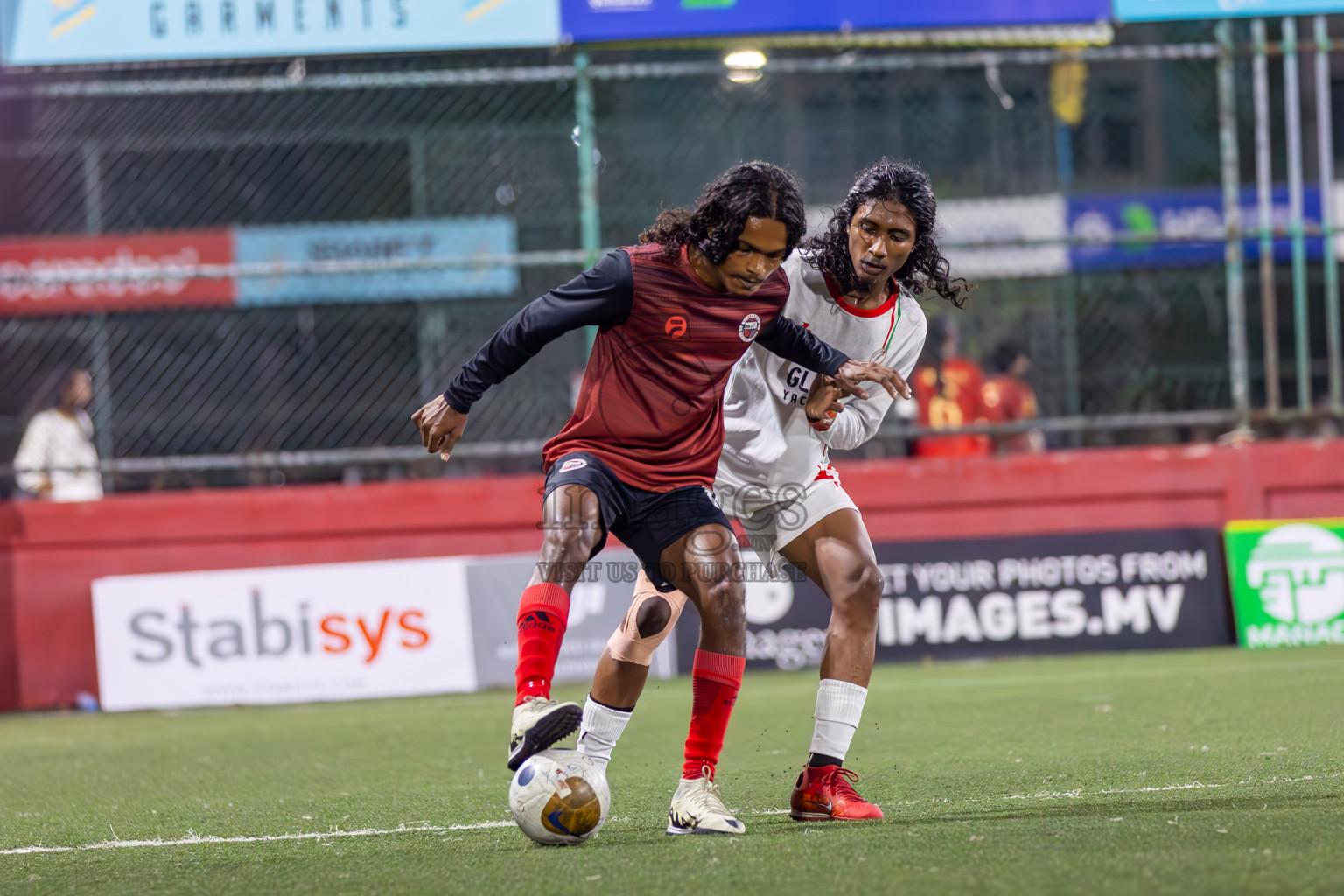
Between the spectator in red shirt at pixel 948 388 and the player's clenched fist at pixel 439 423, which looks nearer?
the player's clenched fist at pixel 439 423

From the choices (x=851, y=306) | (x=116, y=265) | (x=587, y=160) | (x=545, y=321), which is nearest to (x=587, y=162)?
(x=587, y=160)

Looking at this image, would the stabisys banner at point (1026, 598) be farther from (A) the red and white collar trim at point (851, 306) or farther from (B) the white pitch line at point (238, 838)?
(B) the white pitch line at point (238, 838)

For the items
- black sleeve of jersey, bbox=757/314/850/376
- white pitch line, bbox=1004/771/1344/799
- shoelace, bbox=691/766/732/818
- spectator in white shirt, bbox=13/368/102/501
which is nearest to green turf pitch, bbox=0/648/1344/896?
white pitch line, bbox=1004/771/1344/799

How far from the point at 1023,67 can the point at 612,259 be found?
814cm

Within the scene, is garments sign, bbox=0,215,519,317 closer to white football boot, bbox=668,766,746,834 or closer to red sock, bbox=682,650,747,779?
red sock, bbox=682,650,747,779

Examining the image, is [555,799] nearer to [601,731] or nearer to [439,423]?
[601,731]

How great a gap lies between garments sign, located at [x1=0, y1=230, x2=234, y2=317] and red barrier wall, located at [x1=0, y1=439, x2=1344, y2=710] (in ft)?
7.48

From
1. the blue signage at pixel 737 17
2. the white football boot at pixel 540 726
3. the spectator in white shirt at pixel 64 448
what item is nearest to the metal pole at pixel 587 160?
A: the blue signage at pixel 737 17

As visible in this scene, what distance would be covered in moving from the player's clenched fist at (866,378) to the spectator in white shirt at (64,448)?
22.1 feet

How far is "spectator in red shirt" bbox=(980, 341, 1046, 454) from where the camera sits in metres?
10.3

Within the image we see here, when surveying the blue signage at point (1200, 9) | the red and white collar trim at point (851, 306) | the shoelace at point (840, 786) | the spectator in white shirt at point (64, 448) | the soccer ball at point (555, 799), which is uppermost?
the blue signage at point (1200, 9)

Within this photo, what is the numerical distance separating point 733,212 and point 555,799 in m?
1.65

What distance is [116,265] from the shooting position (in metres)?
13.0

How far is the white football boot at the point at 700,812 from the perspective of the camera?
4.02 meters
